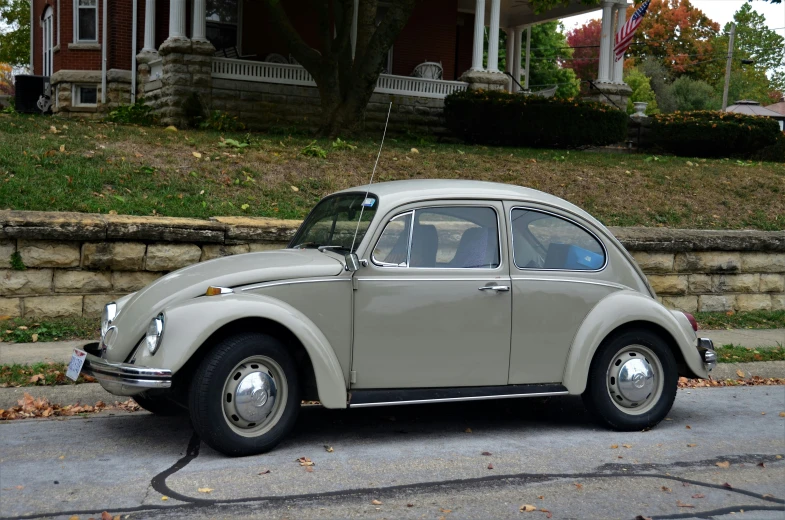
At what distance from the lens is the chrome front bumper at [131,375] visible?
16.9 ft

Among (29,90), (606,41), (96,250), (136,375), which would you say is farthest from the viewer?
(29,90)

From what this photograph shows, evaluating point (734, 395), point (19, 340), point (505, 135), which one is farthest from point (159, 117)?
point (734, 395)

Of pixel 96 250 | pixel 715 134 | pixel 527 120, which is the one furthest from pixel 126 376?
pixel 715 134

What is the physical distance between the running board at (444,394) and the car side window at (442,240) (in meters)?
0.84

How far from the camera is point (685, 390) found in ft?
26.7

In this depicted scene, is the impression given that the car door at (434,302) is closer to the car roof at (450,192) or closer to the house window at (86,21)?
the car roof at (450,192)

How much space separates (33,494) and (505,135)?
14.8 metres

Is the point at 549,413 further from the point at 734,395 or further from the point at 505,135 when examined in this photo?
the point at 505,135

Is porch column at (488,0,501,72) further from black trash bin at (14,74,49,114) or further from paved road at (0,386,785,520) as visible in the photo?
paved road at (0,386,785,520)

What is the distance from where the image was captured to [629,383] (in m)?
6.34

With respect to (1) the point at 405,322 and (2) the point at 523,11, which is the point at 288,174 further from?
(2) the point at 523,11

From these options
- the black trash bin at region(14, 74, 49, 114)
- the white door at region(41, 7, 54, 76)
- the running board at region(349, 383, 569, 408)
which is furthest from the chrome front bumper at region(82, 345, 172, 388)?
the white door at region(41, 7, 54, 76)

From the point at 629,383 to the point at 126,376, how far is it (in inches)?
139

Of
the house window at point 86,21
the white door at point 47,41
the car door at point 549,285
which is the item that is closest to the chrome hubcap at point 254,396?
the car door at point 549,285
